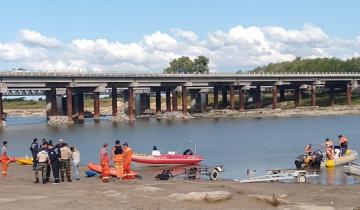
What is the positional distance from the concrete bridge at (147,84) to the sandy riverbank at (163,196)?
83.2 metres

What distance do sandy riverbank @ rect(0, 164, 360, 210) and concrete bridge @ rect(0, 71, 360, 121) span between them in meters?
83.2

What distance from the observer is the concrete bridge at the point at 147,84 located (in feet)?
374

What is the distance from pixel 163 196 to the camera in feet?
81.0

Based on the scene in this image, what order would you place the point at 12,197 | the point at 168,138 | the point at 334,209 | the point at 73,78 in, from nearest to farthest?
1. the point at 334,209
2. the point at 12,197
3. the point at 168,138
4. the point at 73,78

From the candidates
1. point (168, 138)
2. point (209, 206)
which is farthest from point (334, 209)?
point (168, 138)

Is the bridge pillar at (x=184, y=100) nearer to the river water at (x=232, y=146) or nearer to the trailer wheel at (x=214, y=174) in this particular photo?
the river water at (x=232, y=146)

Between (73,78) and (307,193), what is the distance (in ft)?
307

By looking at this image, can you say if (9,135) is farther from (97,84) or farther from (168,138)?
(97,84)

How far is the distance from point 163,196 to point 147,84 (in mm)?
106335

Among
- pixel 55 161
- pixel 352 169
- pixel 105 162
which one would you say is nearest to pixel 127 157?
pixel 105 162

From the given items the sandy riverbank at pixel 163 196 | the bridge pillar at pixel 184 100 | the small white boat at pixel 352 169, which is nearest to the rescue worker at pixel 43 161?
the sandy riverbank at pixel 163 196

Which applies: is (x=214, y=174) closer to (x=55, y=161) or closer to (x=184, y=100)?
(x=55, y=161)

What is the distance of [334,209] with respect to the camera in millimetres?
21891

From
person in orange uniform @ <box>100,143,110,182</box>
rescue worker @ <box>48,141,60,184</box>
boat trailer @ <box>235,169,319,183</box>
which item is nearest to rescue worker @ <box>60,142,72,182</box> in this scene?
rescue worker @ <box>48,141,60,184</box>
